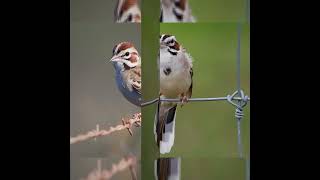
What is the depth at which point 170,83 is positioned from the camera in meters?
2.77

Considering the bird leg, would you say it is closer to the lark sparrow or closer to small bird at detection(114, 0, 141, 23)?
the lark sparrow

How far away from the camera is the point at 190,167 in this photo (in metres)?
2.78

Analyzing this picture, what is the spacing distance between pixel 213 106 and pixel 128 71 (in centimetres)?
48

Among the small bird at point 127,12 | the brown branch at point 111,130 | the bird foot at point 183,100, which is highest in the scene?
the small bird at point 127,12

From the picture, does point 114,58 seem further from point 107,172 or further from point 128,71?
point 107,172

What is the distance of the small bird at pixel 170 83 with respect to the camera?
2.75 m

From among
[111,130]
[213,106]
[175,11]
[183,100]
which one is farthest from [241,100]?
[111,130]

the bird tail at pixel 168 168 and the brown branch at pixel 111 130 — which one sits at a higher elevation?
the brown branch at pixel 111 130

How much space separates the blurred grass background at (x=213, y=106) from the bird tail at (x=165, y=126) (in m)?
0.03

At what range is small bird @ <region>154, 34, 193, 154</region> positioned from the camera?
108 inches

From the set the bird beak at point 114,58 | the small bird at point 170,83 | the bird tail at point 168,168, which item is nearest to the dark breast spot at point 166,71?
the small bird at point 170,83

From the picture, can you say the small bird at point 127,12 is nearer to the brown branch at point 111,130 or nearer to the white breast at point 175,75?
the white breast at point 175,75

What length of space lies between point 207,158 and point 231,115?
0.25 m

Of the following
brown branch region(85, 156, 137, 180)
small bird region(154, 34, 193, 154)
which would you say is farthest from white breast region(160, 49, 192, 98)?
brown branch region(85, 156, 137, 180)
